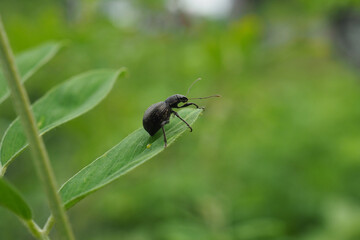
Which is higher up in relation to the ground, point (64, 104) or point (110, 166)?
point (64, 104)

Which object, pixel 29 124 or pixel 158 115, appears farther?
pixel 158 115

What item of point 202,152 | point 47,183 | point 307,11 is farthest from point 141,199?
point 47,183

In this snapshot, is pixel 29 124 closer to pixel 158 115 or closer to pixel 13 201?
pixel 13 201

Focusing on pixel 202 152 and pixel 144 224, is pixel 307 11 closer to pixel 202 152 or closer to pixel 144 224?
pixel 202 152

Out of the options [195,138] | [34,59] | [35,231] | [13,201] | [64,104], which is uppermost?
[34,59]

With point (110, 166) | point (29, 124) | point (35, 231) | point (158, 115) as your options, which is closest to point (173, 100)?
point (158, 115)

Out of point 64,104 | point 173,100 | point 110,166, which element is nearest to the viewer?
point 110,166

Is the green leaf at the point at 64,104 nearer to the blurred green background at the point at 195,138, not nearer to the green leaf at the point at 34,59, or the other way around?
the green leaf at the point at 34,59
